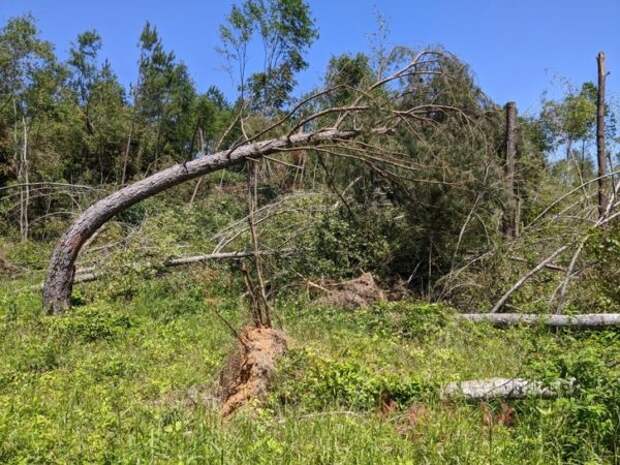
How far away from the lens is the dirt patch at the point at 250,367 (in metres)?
4.18

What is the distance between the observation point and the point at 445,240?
8.72m

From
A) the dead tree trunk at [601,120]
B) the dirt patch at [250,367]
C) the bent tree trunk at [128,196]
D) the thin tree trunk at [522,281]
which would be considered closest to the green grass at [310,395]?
the dirt patch at [250,367]

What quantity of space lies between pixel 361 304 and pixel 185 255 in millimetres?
3439

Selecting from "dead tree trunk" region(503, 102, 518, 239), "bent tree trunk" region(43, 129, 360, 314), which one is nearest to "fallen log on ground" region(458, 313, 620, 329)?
"dead tree trunk" region(503, 102, 518, 239)

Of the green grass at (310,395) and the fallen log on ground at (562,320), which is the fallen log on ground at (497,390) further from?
the fallen log on ground at (562,320)

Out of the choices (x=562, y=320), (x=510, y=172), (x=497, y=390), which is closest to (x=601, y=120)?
(x=510, y=172)

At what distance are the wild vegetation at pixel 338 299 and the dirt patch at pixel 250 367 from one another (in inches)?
0.7

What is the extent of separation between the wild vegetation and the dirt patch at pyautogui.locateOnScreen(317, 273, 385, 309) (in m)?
0.04

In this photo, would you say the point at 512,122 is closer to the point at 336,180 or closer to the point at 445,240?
the point at 445,240

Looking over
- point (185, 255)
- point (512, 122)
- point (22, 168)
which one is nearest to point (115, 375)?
point (185, 255)

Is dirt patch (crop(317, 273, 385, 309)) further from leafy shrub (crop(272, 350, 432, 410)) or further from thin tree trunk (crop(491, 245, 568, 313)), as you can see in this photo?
leafy shrub (crop(272, 350, 432, 410))

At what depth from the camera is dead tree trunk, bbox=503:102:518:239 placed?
339 inches

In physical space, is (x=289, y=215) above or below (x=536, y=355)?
above

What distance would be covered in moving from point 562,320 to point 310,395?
337cm
